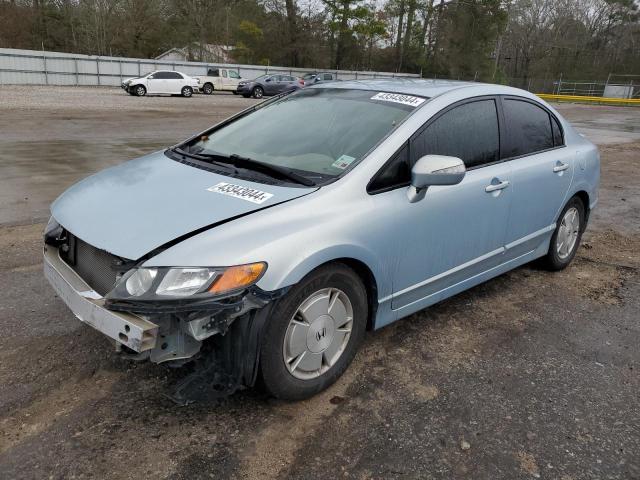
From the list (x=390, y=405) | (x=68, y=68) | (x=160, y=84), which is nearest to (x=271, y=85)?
(x=160, y=84)

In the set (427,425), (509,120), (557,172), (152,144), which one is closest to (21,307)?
(427,425)

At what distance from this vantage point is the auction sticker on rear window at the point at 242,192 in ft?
8.92

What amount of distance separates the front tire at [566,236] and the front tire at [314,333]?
243 cm

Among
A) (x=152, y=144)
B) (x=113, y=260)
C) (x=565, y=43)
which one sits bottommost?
(x=152, y=144)

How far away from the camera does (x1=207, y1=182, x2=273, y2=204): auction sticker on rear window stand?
8.92 ft

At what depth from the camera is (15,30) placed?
4569cm

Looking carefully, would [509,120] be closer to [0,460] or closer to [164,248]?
[164,248]

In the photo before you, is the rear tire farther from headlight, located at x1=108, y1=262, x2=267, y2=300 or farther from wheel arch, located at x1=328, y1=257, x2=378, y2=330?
headlight, located at x1=108, y1=262, x2=267, y2=300

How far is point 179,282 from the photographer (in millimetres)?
2311

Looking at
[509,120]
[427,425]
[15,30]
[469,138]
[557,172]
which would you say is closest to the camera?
[427,425]

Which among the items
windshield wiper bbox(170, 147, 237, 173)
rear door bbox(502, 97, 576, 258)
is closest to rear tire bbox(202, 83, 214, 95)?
rear door bbox(502, 97, 576, 258)

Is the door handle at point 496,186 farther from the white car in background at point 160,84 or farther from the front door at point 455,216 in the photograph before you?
the white car in background at point 160,84

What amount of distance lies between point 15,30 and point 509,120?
5258cm

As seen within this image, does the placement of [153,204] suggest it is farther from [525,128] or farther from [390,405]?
[525,128]
